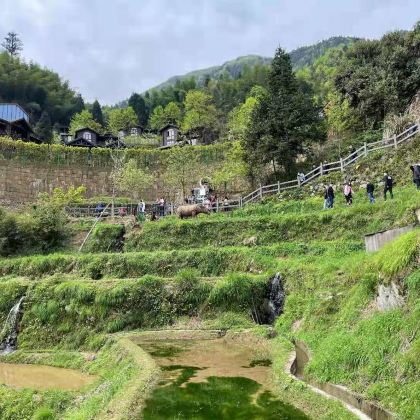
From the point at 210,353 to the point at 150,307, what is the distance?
5.21 meters

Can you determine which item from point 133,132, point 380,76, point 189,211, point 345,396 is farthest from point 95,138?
point 345,396

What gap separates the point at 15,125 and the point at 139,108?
45.0 m

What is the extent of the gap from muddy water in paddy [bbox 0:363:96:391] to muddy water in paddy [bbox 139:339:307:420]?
7.63ft

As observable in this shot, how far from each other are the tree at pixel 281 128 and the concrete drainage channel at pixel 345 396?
2282cm

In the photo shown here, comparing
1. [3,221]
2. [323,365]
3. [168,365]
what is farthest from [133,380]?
[3,221]

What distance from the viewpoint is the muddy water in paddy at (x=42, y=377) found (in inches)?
550

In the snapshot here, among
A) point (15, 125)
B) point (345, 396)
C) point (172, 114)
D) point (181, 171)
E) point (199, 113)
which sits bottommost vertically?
point (345, 396)

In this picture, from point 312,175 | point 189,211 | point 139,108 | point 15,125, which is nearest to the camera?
point 189,211

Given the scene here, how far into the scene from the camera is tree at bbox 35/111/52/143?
7181 centimetres

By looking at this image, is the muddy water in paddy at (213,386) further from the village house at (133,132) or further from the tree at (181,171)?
the village house at (133,132)

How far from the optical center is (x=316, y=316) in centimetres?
1462

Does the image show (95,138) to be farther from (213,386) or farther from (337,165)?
(213,386)

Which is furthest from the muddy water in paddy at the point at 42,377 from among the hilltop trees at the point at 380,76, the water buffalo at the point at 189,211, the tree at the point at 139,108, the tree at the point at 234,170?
the tree at the point at 139,108

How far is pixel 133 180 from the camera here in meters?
44.3
